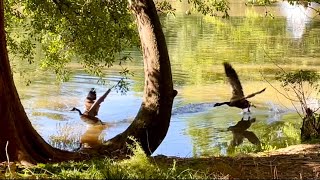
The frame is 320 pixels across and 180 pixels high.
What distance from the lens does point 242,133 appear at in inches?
618

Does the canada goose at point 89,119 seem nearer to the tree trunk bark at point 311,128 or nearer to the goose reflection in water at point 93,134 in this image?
the goose reflection in water at point 93,134

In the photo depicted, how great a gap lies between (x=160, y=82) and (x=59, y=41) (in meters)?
3.94

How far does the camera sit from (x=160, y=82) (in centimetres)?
935

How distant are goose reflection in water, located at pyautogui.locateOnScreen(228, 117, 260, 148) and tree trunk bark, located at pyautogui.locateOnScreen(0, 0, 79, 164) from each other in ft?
27.0

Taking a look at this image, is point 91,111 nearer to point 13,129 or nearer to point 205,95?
point 205,95

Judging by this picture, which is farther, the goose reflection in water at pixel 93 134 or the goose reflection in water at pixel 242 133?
the goose reflection in water at pixel 93 134

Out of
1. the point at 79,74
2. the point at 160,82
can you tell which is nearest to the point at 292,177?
the point at 160,82

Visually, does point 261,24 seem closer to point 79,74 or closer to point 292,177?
point 79,74

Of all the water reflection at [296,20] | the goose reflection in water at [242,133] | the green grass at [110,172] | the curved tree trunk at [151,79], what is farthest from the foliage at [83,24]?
the water reflection at [296,20]

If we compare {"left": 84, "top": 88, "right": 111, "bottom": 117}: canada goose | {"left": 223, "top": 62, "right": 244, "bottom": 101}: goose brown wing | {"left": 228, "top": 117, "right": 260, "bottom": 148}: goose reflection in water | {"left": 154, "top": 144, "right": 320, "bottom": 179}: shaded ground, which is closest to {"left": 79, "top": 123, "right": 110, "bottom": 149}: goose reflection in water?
{"left": 84, "top": 88, "right": 111, "bottom": 117}: canada goose

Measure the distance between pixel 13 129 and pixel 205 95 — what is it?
15003 mm

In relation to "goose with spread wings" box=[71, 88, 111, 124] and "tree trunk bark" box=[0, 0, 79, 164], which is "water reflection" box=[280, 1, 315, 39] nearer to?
"goose with spread wings" box=[71, 88, 111, 124]

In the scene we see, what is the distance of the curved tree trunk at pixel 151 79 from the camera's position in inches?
366

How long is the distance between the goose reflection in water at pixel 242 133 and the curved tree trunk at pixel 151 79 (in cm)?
520
